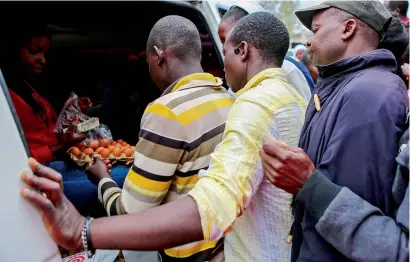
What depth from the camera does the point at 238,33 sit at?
6.44 feet

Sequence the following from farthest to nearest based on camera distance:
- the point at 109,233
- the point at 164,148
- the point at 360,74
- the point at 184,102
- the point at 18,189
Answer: the point at 184,102 → the point at 164,148 → the point at 360,74 → the point at 109,233 → the point at 18,189

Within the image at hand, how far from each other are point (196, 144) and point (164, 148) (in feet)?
0.50

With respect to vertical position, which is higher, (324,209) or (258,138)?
(258,138)

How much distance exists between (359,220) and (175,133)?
0.81m

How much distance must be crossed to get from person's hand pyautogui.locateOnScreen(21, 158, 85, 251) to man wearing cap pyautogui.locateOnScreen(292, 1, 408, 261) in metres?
0.68

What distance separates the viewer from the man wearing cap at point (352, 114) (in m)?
1.11

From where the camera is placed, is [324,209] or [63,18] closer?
[324,209]

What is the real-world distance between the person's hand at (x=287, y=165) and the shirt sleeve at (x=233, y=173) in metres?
0.11

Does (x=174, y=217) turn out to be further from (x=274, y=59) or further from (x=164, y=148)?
(x=274, y=59)

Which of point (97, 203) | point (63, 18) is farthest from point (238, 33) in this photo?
point (63, 18)

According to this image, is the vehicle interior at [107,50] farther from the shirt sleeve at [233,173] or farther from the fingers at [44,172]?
the fingers at [44,172]

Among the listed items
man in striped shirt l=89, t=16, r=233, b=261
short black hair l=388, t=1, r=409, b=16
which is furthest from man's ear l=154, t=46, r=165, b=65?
short black hair l=388, t=1, r=409, b=16

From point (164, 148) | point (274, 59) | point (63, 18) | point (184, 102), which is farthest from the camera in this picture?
point (63, 18)

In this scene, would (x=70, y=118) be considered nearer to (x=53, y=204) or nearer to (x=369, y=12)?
(x=53, y=204)
